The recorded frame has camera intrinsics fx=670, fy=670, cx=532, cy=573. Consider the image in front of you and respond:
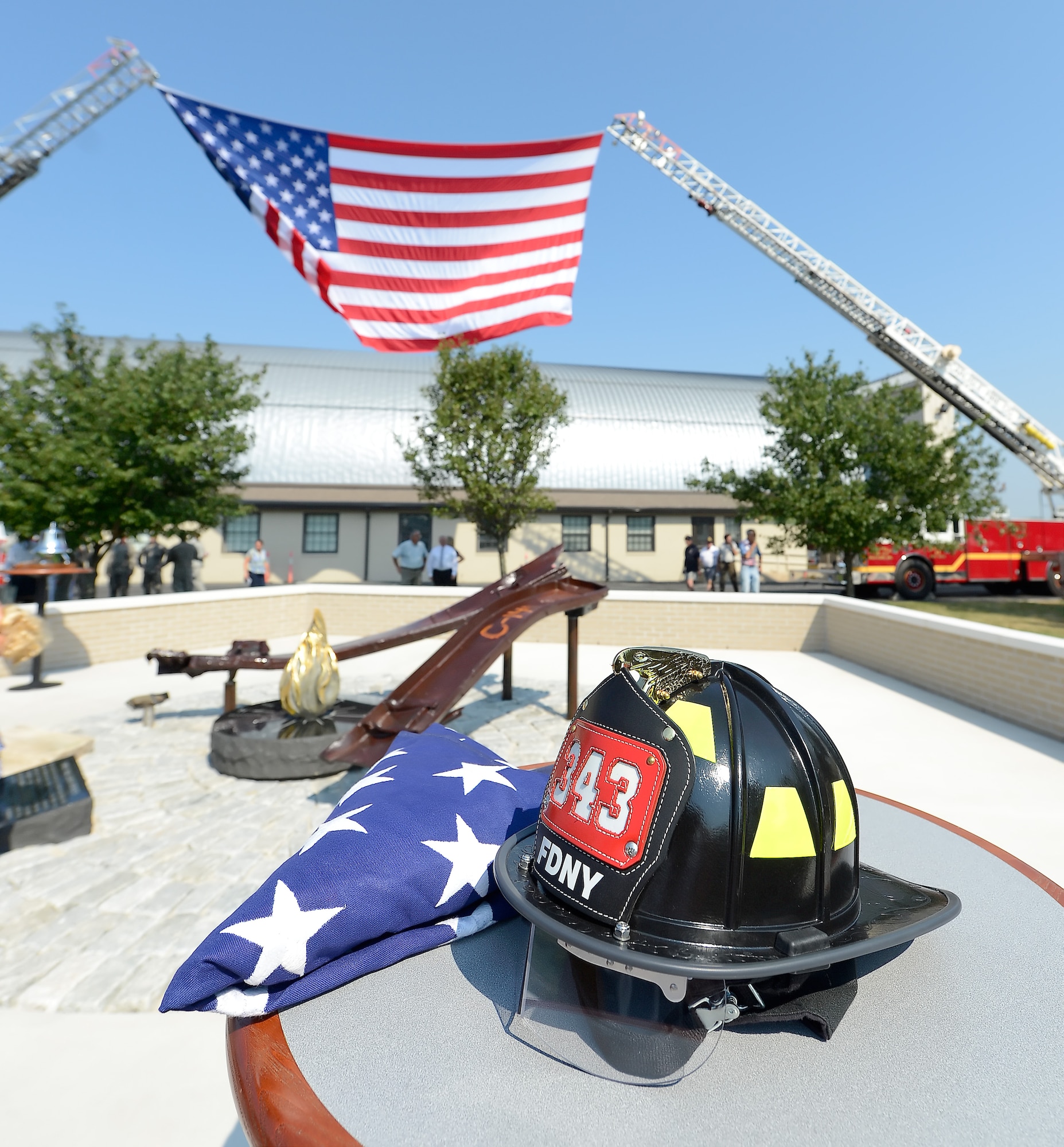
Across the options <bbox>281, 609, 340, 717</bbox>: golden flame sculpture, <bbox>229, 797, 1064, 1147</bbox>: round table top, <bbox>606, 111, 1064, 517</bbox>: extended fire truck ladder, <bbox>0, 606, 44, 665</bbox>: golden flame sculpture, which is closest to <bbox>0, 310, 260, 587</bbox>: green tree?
<bbox>281, 609, 340, 717</bbox>: golden flame sculpture

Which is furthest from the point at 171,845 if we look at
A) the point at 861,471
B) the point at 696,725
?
the point at 861,471

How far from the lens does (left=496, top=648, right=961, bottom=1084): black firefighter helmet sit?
1.14 m

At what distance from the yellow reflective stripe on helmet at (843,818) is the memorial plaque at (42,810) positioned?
4.20 m

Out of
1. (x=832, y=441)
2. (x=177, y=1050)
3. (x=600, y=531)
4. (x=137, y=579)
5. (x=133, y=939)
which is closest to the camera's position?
(x=177, y=1050)

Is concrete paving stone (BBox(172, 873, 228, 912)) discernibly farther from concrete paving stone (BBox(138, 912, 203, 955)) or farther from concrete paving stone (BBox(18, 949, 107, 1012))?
concrete paving stone (BBox(18, 949, 107, 1012))

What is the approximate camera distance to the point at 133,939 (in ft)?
9.61

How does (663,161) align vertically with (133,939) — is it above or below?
above

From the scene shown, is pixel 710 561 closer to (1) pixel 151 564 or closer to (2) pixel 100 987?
(1) pixel 151 564

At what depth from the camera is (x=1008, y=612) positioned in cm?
1421

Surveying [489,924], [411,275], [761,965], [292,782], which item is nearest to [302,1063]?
[489,924]

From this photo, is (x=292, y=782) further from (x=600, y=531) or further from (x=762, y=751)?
(x=600, y=531)

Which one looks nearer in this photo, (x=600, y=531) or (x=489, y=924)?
(x=489, y=924)

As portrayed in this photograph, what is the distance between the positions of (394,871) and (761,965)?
2.63ft

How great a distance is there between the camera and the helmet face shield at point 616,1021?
1.15 meters
